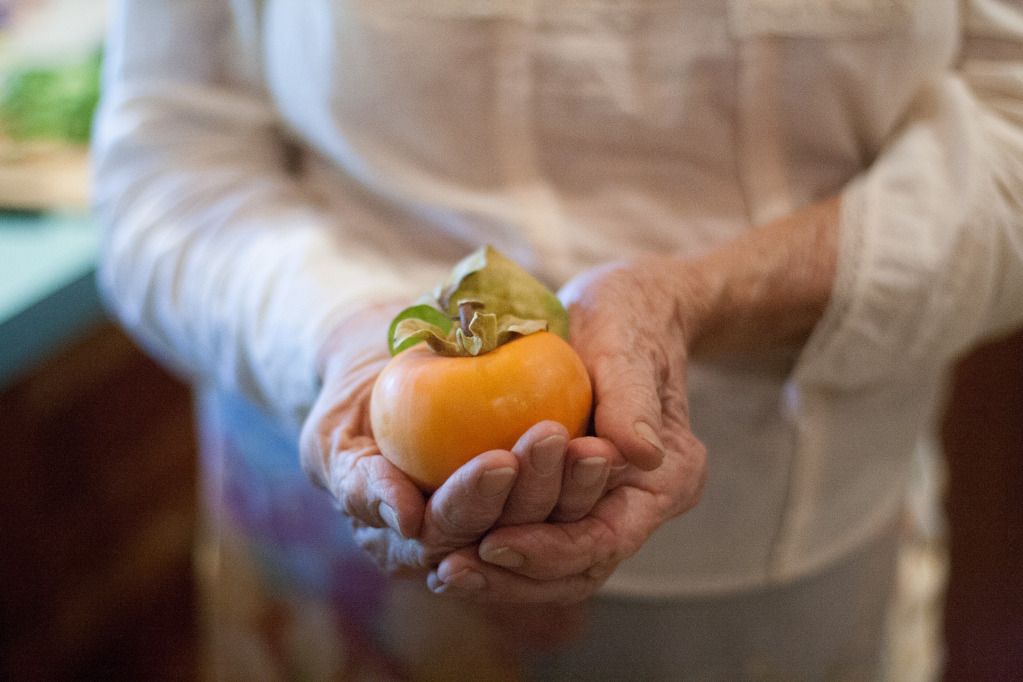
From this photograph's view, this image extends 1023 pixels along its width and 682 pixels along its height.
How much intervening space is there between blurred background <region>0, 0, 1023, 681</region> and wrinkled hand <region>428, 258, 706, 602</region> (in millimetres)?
738

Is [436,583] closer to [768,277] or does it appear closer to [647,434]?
[647,434]

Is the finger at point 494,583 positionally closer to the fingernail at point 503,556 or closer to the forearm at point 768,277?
the fingernail at point 503,556

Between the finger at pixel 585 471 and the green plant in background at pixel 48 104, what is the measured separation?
3.77 feet

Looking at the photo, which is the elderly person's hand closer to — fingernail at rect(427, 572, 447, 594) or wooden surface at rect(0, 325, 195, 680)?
fingernail at rect(427, 572, 447, 594)

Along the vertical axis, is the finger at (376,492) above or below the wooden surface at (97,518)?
above

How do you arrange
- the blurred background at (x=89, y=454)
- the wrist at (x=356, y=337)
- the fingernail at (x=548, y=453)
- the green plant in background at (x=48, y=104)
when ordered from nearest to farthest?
the fingernail at (x=548, y=453) < the wrist at (x=356, y=337) < the blurred background at (x=89, y=454) < the green plant in background at (x=48, y=104)

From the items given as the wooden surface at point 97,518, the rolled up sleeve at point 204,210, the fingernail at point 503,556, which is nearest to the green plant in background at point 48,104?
the wooden surface at point 97,518

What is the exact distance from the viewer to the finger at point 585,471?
1.36 feet

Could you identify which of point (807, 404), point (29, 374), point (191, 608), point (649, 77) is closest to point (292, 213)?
point (649, 77)

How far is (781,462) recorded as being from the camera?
0.64m

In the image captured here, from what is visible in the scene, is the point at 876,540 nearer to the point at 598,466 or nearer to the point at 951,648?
the point at 598,466

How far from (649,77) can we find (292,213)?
29 cm

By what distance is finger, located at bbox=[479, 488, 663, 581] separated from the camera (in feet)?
1.42

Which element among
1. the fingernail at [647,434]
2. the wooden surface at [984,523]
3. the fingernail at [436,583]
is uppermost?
the fingernail at [647,434]
